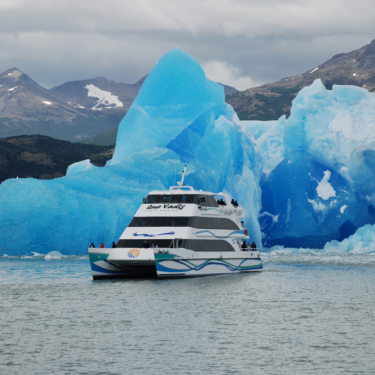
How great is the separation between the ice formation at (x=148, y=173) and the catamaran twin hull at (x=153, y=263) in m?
12.3

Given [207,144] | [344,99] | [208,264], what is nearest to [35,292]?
[208,264]

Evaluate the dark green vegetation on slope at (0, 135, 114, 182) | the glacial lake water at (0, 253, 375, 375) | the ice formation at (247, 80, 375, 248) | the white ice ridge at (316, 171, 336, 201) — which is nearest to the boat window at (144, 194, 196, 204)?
the glacial lake water at (0, 253, 375, 375)

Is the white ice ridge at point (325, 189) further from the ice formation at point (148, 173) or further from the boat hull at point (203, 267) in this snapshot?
the boat hull at point (203, 267)

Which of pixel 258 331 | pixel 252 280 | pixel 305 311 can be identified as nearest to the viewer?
pixel 258 331

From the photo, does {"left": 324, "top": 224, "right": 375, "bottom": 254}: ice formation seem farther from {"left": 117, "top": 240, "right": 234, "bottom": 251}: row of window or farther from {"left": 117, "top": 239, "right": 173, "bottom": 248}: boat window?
{"left": 117, "top": 239, "right": 173, "bottom": 248}: boat window

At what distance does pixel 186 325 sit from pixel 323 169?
4414 cm

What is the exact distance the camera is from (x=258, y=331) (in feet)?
69.2

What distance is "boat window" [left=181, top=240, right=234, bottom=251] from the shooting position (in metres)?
35.3

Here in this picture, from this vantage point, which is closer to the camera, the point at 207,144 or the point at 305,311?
the point at 305,311

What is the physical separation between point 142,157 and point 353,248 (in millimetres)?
24744

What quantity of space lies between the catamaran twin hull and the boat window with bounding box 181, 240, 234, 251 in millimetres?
315

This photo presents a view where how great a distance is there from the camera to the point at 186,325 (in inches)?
867

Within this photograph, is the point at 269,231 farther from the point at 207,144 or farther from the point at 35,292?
the point at 35,292

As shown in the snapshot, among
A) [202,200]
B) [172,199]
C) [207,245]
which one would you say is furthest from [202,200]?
[207,245]
